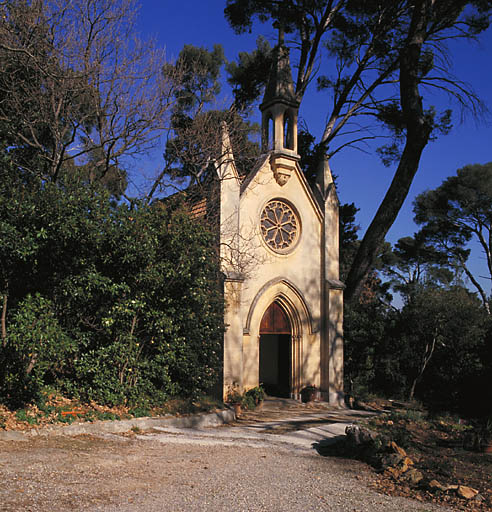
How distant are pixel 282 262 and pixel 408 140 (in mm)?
6612

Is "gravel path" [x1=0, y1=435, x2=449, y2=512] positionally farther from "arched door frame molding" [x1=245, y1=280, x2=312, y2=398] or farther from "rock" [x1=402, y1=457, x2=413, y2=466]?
"arched door frame molding" [x1=245, y1=280, x2=312, y2=398]

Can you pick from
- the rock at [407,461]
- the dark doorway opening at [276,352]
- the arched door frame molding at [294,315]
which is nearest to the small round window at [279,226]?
the arched door frame molding at [294,315]

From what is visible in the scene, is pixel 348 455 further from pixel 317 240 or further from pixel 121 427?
pixel 317 240

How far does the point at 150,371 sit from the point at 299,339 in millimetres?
6732

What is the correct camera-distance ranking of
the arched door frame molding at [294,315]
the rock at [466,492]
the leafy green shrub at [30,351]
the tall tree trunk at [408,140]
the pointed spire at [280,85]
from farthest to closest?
the tall tree trunk at [408,140], the pointed spire at [280,85], the arched door frame molding at [294,315], the leafy green shrub at [30,351], the rock at [466,492]

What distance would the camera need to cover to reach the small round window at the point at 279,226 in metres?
15.9

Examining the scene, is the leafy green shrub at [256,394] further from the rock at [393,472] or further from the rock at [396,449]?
the rock at [393,472]

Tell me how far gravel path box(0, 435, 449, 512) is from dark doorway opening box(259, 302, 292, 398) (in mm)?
7872

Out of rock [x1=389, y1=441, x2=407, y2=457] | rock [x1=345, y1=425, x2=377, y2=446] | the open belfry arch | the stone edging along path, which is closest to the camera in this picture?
rock [x1=389, y1=441, x2=407, y2=457]

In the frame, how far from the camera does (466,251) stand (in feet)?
102

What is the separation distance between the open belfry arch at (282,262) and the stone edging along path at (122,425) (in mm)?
2691

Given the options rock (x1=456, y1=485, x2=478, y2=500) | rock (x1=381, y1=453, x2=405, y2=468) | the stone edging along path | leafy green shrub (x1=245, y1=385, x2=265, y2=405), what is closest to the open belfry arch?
leafy green shrub (x1=245, y1=385, x2=265, y2=405)

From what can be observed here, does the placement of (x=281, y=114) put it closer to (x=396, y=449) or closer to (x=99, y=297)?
(x=99, y=297)

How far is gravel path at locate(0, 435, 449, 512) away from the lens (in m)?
5.04
